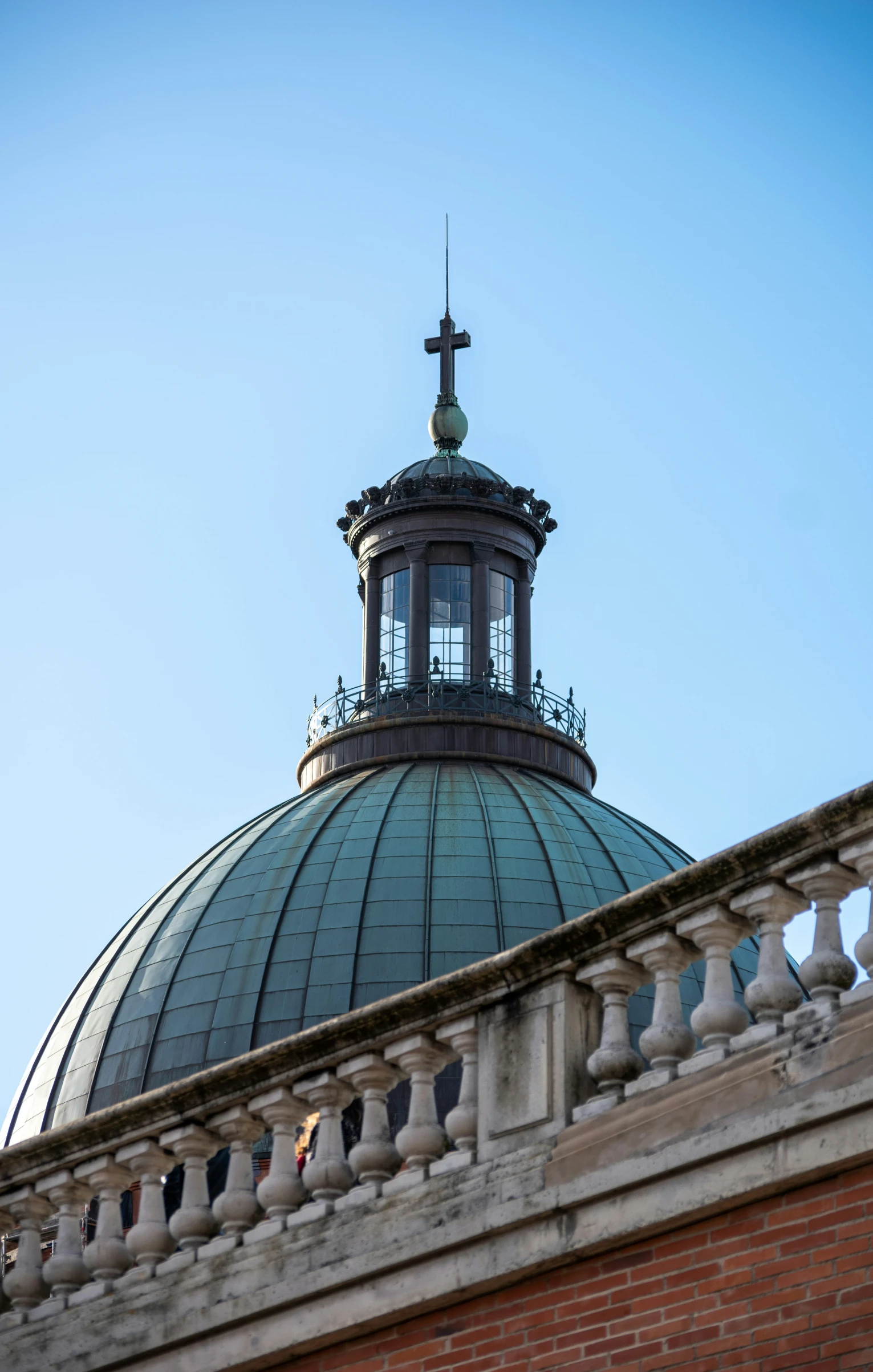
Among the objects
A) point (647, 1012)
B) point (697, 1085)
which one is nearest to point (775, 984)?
point (697, 1085)

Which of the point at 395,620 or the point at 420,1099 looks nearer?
the point at 420,1099

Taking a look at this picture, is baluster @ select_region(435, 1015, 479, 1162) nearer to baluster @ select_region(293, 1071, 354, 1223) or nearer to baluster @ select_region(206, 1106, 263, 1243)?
baluster @ select_region(293, 1071, 354, 1223)

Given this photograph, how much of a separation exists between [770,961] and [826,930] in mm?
277

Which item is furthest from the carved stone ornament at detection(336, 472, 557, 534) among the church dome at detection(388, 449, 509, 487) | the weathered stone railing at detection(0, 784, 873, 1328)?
the weathered stone railing at detection(0, 784, 873, 1328)

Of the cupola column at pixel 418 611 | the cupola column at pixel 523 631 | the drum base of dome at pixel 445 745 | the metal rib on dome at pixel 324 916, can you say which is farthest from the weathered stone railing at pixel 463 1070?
→ the cupola column at pixel 523 631

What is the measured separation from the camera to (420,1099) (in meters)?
10.5

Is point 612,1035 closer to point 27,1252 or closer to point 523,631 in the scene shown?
point 27,1252

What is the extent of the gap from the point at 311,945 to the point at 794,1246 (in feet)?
56.1

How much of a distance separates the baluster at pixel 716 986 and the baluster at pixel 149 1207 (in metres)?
2.92

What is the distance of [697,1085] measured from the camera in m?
9.36

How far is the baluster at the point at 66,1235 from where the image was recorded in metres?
11.4

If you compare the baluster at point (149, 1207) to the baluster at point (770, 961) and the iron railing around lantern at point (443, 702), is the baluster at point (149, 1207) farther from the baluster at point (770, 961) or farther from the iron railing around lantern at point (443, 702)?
the iron railing around lantern at point (443, 702)

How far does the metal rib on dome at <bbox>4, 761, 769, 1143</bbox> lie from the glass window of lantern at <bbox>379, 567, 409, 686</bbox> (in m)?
3.67

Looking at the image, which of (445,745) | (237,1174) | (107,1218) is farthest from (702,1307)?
(445,745)
